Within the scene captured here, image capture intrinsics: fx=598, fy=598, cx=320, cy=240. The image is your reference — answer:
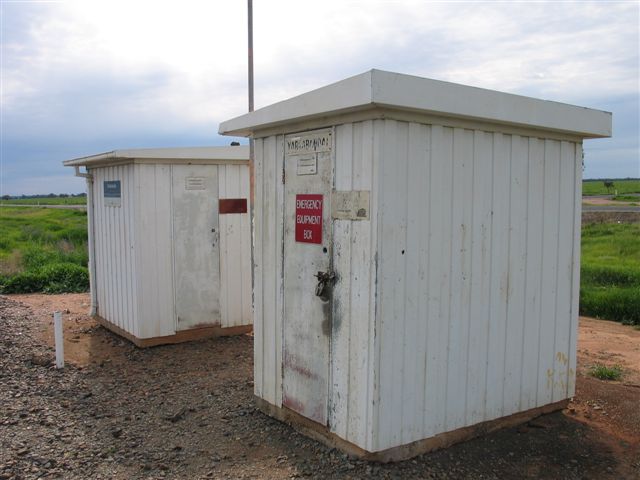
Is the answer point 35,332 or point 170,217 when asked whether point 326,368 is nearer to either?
point 170,217

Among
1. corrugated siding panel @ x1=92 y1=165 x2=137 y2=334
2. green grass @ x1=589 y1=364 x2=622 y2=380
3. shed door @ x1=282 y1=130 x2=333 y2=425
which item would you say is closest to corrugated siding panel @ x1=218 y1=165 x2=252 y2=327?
corrugated siding panel @ x1=92 y1=165 x2=137 y2=334

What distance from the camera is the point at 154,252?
796 cm

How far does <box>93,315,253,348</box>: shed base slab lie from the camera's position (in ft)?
26.3

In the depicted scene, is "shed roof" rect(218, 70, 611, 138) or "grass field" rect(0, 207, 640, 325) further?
"grass field" rect(0, 207, 640, 325)

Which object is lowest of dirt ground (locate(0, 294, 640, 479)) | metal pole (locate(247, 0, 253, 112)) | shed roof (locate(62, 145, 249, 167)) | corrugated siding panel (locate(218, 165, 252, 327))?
dirt ground (locate(0, 294, 640, 479))

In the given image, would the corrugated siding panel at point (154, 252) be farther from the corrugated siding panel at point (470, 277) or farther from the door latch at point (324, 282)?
the corrugated siding panel at point (470, 277)

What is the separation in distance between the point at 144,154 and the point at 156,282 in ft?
5.58

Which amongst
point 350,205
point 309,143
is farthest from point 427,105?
point 309,143

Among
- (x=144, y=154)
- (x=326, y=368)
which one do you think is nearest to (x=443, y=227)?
(x=326, y=368)

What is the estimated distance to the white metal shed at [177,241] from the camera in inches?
310

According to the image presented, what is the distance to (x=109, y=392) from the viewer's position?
20.9 feet

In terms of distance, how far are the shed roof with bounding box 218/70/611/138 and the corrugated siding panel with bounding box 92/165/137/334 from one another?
3.17 m

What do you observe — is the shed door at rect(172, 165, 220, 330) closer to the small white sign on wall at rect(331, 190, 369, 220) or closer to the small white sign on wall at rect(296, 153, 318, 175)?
the small white sign on wall at rect(296, 153, 318, 175)

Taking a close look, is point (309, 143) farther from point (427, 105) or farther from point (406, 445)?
point (406, 445)
